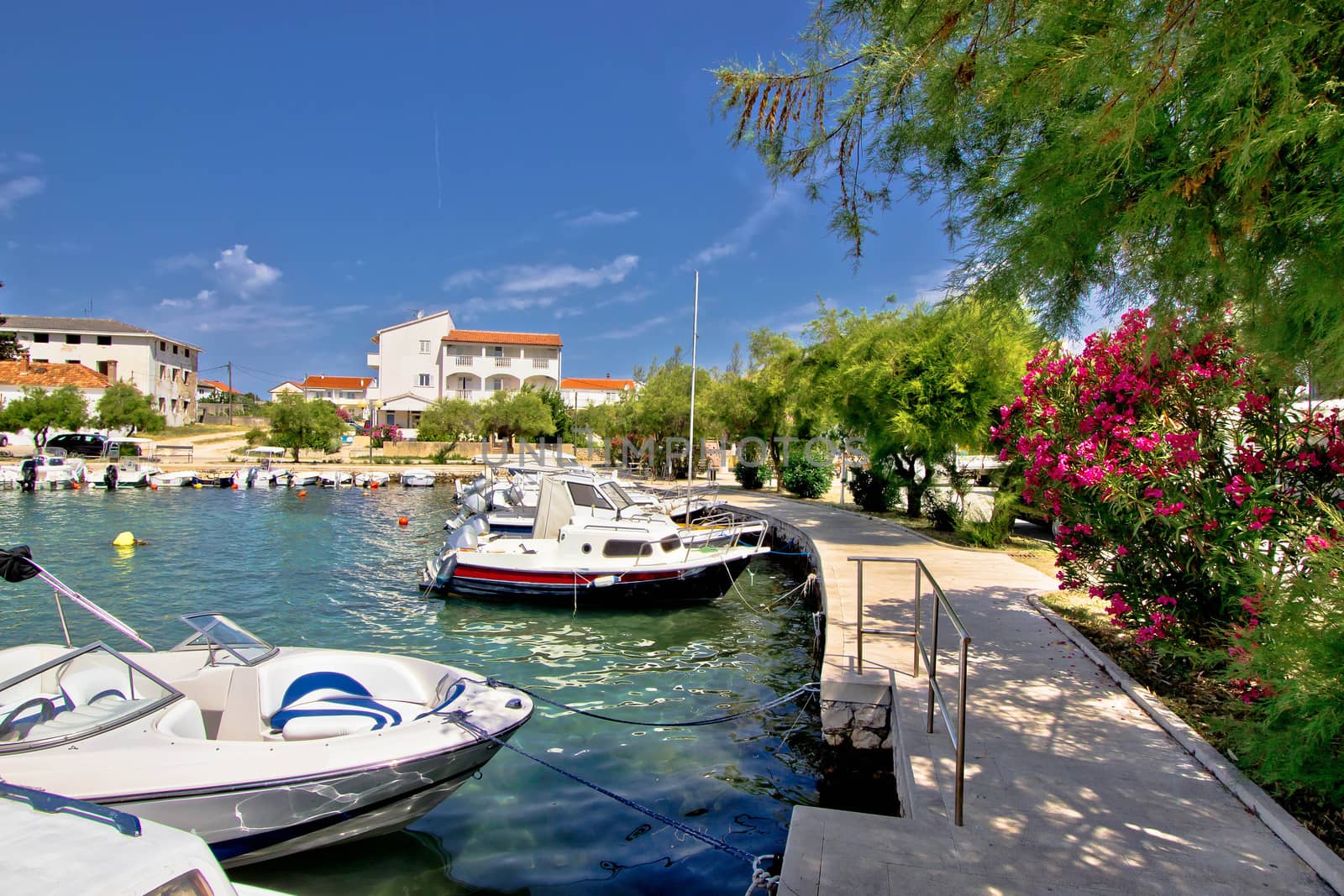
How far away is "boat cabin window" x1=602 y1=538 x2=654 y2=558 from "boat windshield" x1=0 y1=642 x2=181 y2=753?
8.44 metres

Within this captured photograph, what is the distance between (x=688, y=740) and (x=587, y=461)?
46.2m

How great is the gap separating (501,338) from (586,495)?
55980mm

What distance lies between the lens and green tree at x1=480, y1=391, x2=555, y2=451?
53.5 meters

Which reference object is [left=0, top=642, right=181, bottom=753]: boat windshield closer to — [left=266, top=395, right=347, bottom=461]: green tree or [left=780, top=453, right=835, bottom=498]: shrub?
[left=780, top=453, right=835, bottom=498]: shrub

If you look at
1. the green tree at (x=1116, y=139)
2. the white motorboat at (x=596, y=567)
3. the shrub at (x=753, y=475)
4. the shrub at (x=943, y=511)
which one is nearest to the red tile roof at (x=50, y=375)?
the shrub at (x=753, y=475)

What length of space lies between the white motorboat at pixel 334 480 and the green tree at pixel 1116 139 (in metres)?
40.8

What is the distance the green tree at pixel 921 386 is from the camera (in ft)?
53.5

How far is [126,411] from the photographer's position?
50156mm

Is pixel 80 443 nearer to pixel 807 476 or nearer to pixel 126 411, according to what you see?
pixel 126 411

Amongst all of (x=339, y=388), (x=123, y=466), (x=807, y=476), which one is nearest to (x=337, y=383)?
(x=339, y=388)

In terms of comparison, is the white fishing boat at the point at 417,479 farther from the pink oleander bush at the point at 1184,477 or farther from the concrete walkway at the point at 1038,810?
the pink oleander bush at the point at 1184,477

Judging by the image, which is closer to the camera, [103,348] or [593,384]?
[103,348]

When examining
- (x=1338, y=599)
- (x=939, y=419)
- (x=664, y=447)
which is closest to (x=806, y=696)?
(x=1338, y=599)

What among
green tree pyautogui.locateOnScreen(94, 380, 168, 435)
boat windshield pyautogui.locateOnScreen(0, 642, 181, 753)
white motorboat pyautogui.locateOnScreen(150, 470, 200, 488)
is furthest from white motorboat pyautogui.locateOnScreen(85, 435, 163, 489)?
boat windshield pyautogui.locateOnScreen(0, 642, 181, 753)
